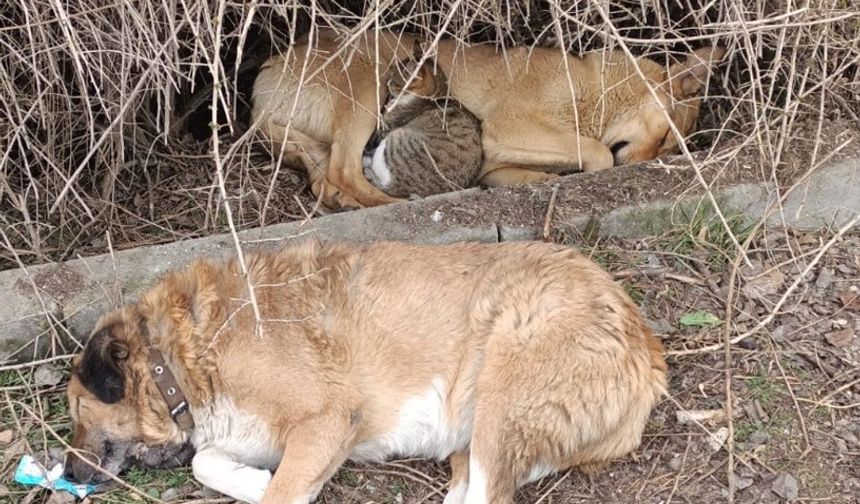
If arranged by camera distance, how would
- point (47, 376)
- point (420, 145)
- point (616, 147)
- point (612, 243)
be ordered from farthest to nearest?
point (616, 147), point (420, 145), point (612, 243), point (47, 376)

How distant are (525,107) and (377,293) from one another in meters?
2.21

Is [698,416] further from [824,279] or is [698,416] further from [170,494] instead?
[170,494]

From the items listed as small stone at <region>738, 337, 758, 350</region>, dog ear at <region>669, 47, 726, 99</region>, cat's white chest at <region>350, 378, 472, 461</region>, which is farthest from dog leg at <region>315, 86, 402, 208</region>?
small stone at <region>738, 337, 758, 350</region>

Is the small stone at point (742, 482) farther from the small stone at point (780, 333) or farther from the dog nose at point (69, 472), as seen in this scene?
the dog nose at point (69, 472)

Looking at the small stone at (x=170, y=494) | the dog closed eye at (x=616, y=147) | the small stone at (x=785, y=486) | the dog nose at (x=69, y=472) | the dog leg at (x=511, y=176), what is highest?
the dog closed eye at (x=616, y=147)

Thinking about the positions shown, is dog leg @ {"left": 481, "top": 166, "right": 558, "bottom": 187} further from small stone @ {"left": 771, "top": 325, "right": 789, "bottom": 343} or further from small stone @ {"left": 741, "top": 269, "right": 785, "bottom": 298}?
small stone @ {"left": 771, "top": 325, "right": 789, "bottom": 343}

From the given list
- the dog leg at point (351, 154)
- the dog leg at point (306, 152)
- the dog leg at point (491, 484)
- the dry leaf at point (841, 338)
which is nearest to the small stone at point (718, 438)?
the dry leaf at point (841, 338)

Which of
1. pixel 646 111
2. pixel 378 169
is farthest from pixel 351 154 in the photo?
pixel 646 111

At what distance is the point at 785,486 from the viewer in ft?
11.1

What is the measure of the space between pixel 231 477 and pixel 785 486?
7.08ft

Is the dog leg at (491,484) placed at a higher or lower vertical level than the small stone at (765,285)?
lower

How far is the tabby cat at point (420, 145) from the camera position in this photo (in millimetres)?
5113

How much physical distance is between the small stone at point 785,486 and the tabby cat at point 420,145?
7.89 ft

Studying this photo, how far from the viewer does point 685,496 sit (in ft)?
11.2
